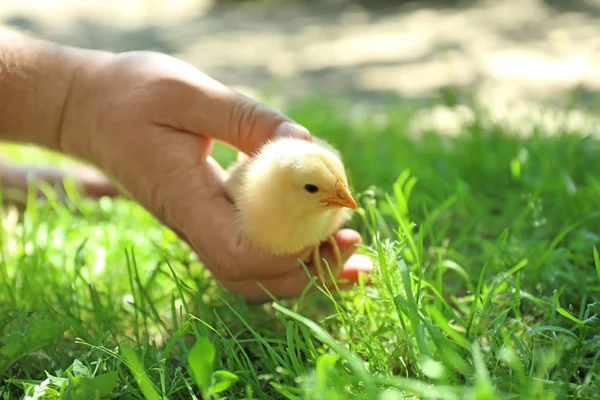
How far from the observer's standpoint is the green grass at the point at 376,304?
4.08 ft

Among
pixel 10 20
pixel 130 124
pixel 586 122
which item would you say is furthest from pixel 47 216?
pixel 10 20

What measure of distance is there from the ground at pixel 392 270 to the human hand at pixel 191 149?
9cm

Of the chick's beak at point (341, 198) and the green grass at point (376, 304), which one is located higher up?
the chick's beak at point (341, 198)

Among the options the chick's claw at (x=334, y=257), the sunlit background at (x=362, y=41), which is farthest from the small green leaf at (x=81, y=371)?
the sunlit background at (x=362, y=41)

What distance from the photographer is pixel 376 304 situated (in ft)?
5.20

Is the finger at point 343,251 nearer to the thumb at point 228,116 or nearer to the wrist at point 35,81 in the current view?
the thumb at point 228,116

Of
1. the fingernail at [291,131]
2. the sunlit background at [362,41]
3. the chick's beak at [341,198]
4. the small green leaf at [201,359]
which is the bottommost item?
the sunlit background at [362,41]

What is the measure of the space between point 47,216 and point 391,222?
45.0 inches

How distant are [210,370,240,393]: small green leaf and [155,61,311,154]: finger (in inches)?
23.5

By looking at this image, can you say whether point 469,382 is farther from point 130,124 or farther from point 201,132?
point 130,124

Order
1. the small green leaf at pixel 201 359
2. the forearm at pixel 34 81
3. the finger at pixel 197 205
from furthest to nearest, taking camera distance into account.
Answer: the forearm at pixel 34 81
the finger at pixel 197 205
the small green leaf at pixel 201 359

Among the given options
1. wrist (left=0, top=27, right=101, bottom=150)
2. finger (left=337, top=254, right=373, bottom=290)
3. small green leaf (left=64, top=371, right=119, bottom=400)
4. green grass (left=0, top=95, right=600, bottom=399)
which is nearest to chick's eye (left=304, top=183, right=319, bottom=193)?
green grass (left=0, top=95, right=600, bottom=399)

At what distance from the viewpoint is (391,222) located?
7.53ft

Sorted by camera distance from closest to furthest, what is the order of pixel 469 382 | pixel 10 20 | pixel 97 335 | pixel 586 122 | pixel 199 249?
1. pixel 469 382
2. pixel 97 335
3. pixel 199 249
4. pixel 586 122
5. pixel 10 20
